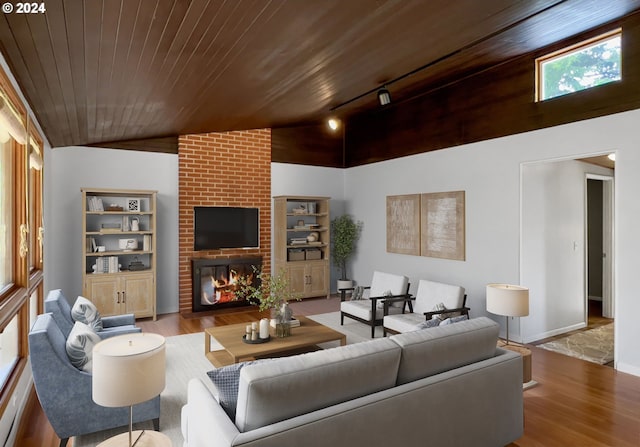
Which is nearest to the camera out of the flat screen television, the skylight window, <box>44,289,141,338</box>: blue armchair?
<box>44,289,141,338</box>: blue armchair

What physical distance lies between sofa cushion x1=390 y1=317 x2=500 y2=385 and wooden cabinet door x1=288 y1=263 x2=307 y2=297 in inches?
190

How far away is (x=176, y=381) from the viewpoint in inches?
145

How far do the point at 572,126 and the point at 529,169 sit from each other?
0.71 metres

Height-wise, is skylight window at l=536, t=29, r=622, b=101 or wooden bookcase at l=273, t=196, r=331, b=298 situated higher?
skylight window at l=536, t=29, r=622, b=101

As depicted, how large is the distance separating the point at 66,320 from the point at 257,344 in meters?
1.77

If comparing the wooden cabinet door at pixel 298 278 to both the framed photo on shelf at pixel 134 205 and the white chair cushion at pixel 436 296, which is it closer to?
the white chair cushion at pixel 436 296

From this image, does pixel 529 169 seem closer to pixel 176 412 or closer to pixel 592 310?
pixel 592 310

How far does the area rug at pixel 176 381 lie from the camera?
9.09 ft

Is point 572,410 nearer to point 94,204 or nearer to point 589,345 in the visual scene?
point 589,345

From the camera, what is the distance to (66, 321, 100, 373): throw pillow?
268 cm

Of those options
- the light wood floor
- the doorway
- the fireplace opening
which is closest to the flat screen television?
the fireplace opening

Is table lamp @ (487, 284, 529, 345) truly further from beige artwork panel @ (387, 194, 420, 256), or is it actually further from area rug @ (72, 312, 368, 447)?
beige artwork panel @ (387, 194, 420, 256)

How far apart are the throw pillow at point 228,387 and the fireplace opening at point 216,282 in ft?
14.5

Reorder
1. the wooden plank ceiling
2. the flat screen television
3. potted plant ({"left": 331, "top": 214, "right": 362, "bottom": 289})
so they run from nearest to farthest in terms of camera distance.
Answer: the wooden plank ceiling
the flat screen television
potted plant ({"left": 331, "top": 214, "right": 362, "bottom": 289})
